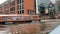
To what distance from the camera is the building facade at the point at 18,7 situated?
3136 centimetres

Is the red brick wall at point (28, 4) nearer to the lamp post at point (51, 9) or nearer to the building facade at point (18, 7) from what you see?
the building facade at point (18, 7)

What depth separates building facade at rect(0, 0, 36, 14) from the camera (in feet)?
103

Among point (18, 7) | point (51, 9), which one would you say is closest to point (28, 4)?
point (18, 7)

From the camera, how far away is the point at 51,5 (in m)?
27.0

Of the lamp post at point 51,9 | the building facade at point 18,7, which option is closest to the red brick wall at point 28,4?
the building facade at point 18,7

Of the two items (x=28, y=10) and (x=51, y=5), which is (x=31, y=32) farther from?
(x=28, y=10)

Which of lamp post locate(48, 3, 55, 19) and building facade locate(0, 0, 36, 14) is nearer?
lamp post locate(48, 3, 55, 19)

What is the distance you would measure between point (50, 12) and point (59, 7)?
2.70 metres

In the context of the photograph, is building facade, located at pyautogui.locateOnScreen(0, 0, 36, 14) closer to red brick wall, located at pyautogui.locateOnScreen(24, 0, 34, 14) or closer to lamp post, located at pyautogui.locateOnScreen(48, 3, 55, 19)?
red brick wall, located at pyautogui.locateOnScreen(24, 0, 34, 14)

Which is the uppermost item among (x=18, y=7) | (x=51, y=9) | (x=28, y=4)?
(x=28, y=4)

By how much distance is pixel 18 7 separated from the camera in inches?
1362

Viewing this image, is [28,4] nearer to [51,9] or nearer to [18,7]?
[18,7]

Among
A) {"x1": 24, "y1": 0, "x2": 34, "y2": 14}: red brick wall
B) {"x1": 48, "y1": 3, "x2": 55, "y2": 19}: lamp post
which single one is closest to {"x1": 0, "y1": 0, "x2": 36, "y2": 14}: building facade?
{"x1": 24, "y1": 0, "x2": 34, "y2": 14}: red brick wall

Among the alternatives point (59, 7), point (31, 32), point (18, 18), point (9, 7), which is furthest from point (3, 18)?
point (9, 7)
